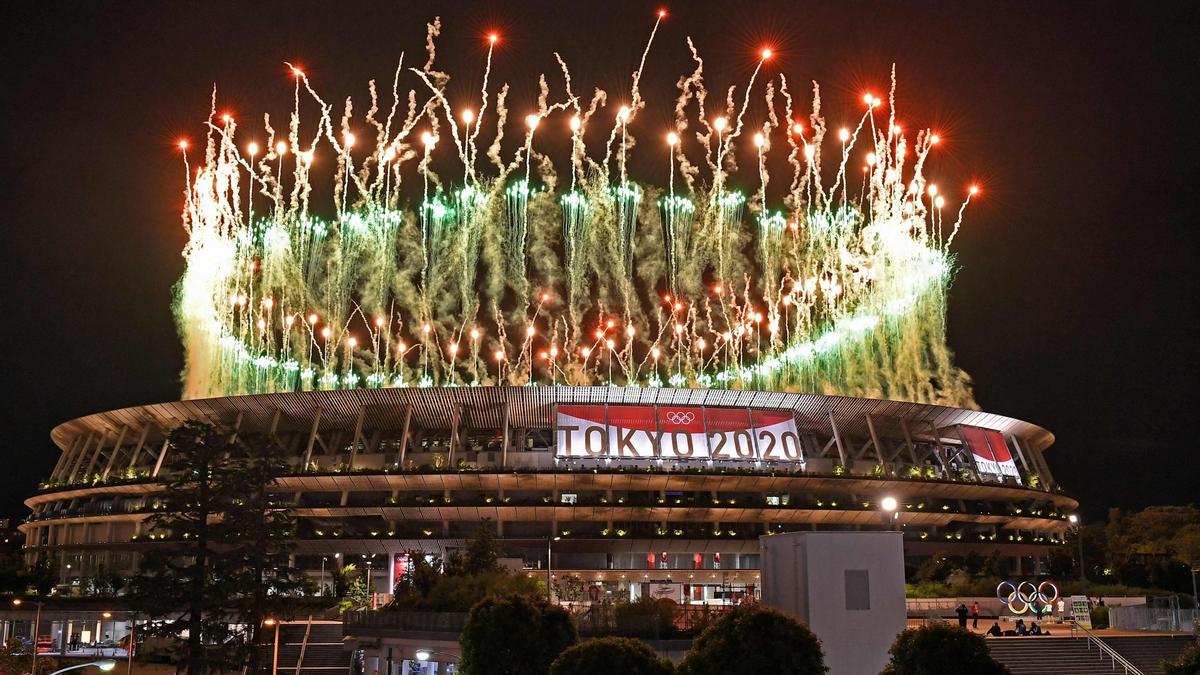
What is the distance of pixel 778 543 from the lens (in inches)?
1459

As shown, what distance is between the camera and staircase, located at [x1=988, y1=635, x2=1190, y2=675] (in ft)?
133

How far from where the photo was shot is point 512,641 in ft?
102

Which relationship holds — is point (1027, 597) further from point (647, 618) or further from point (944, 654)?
point (944, 654)

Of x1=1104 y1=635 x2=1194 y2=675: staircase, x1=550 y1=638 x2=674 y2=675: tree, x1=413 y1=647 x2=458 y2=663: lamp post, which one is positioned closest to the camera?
x1=550 y1=638 x2=674 y2=675: tree

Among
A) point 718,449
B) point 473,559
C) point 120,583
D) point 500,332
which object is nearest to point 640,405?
point 718,449

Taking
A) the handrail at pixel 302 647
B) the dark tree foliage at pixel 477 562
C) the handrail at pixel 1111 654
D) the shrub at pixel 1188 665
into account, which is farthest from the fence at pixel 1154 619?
the handrail at pixel 302 647

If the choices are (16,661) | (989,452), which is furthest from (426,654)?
(989,452)

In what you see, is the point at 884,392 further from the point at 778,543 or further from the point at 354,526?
the point at 778,543

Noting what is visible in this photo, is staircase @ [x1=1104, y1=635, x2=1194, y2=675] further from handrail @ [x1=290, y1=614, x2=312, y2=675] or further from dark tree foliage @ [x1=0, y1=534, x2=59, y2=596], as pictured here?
dark tree foliage @ [x1=0, y1=534, x2=59, y2=596]

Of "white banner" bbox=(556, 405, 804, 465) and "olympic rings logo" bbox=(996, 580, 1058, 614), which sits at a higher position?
"white banner" bbox=(556, 405, 804, 465)

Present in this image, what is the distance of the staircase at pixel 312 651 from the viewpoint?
49531mm

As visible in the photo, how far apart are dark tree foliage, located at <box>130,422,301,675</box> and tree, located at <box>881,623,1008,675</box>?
30.8 meters

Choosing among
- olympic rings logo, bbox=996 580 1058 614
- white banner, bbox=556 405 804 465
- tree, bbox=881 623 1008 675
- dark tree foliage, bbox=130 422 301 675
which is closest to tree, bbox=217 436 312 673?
dark tree foliage, bbox=130 422 301 675

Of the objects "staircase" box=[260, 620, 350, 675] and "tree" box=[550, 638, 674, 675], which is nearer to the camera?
"tree" box=[550, 638, 674, 675]
